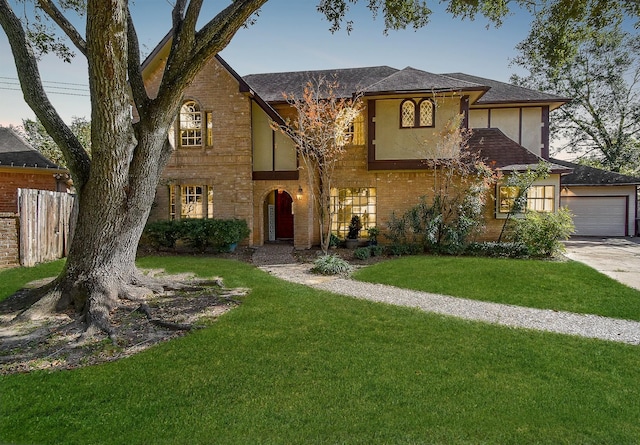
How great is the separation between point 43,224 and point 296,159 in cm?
846

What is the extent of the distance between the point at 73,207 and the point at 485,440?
13033 millimetres

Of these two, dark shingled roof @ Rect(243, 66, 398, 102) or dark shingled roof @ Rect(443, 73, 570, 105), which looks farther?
dark shingled roof @ Rect(443, 73, 570, 105)

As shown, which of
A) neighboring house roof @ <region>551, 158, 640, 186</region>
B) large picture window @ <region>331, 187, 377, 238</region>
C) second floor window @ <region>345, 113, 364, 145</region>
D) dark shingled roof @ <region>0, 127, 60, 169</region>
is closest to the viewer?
dark shingled roof @ <region>0, 127, 60, 169</region>

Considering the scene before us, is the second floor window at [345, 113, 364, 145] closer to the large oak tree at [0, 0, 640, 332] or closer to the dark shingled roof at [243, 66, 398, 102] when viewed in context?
the dark shingled roof at [243, 66, 398, 102]

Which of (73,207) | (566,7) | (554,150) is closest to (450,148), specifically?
(566,7)

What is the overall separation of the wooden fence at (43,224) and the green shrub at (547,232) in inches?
584

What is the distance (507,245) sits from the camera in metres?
12.6

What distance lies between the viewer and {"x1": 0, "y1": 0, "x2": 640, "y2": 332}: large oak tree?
573 centimetres

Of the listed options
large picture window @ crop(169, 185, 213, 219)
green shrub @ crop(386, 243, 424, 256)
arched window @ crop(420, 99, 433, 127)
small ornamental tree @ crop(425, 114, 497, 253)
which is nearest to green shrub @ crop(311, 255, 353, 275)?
green shrub @ crop(386, 243, 424, 256)

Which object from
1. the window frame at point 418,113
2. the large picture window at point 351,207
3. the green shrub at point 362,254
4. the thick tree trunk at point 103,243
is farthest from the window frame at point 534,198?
the thick tree trunk at point 103,243

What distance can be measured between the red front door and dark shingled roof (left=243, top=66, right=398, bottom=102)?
461 cm

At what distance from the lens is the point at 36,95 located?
20.4ft

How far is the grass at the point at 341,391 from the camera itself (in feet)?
9.83

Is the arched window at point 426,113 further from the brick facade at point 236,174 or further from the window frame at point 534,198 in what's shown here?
the window frame at point 534,198
